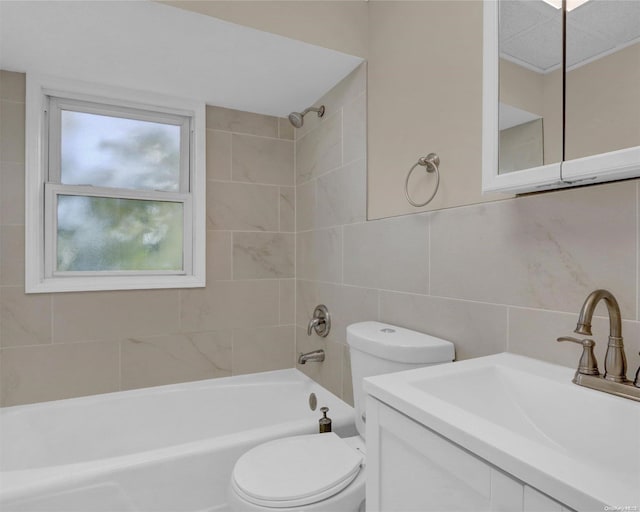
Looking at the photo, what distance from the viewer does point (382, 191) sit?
1756mm

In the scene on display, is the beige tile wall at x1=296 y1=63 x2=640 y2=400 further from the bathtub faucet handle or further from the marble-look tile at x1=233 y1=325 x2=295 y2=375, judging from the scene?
the marble-look tile at x1=233 y1=325 x2=295 y2=375

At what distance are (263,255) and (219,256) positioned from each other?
0.28m

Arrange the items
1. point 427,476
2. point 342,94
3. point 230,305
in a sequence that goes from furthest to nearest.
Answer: point 230,305 → point 342,94 → point 427,476

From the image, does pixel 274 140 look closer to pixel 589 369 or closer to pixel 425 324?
pixel 425 324

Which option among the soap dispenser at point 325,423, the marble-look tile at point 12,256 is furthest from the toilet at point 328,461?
the marble-look tile at point 12,256

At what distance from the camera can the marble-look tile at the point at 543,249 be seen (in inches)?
35.9

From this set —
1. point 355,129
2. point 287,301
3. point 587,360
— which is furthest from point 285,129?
point 587,360

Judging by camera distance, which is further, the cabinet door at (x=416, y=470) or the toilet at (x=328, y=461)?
the toilet at (x=328, y=461)

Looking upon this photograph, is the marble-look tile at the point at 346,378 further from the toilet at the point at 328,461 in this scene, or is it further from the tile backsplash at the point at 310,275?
the toilet at the point at 328,461

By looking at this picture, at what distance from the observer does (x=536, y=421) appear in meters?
0.90

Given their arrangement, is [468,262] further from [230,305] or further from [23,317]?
[23,317]

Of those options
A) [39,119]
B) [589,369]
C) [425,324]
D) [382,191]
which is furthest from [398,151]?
[39,119]

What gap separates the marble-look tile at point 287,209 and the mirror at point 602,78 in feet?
6.01

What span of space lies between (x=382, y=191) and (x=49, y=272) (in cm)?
178
